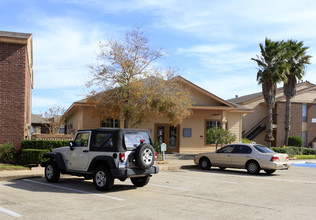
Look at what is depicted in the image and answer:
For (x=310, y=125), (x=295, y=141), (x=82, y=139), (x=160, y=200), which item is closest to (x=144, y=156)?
(x=160, y=200)

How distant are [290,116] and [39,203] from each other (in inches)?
1348

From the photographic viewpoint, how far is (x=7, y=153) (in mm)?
16359

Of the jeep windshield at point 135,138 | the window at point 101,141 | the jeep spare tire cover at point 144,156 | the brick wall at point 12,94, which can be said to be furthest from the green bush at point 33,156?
the jeep spare tire cover at point 144,156

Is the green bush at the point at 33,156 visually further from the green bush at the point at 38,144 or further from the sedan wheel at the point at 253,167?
the sedan wheel at the point at 253,167

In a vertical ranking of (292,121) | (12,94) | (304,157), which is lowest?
(304,157)

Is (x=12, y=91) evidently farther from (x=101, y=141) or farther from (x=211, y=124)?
(x=211, y=124)

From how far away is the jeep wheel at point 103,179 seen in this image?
9.69 metres

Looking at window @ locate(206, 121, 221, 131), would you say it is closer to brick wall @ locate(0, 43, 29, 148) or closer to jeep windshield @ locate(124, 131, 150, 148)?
brick wall @ locate(0, 43, 29, 148)

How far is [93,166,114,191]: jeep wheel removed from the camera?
31.8ft

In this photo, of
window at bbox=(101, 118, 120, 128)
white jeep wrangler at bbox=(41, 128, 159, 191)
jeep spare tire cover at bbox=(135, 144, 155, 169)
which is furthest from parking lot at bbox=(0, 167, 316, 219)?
window at bbox=(101, 118, 120, 128)

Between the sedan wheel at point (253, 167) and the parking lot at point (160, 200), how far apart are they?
2.44m

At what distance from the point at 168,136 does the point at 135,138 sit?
50.7ft

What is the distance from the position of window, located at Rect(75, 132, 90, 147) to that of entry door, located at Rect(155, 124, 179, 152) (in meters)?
14.7

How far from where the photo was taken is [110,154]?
9797mm
